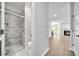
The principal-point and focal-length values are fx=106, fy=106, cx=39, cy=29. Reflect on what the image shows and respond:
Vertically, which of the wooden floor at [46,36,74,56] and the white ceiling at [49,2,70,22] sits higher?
the white ceiling at [49,2,70,22]

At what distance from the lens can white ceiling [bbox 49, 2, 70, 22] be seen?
194 cm

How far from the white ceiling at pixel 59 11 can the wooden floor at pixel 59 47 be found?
1.15 ft

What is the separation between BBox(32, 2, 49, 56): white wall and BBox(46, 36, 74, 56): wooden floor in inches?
4.1

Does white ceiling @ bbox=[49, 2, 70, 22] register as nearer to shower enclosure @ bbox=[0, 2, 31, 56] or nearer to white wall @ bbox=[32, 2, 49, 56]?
white wall @ bbox=[32, 2, 49, 56]

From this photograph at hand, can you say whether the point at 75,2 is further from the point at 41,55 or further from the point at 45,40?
the point at 41,55

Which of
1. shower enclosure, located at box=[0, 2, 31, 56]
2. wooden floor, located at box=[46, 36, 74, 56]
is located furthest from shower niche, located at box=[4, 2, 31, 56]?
wooden floor, located at box=[46, 36, 74, 56]

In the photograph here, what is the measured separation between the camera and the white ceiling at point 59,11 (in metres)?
1.94

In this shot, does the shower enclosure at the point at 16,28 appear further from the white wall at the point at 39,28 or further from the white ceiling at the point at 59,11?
the white ceiling at the point at 59,11

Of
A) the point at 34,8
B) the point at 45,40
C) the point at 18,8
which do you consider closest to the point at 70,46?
the point at 45,40

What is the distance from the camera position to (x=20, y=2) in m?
1.97

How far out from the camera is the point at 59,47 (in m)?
1.95

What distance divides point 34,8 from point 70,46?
0.97 metres

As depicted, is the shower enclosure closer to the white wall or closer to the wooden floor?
the white wall

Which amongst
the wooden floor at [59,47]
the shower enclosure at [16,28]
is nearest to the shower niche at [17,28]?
the shower enclosure at [16,28]
